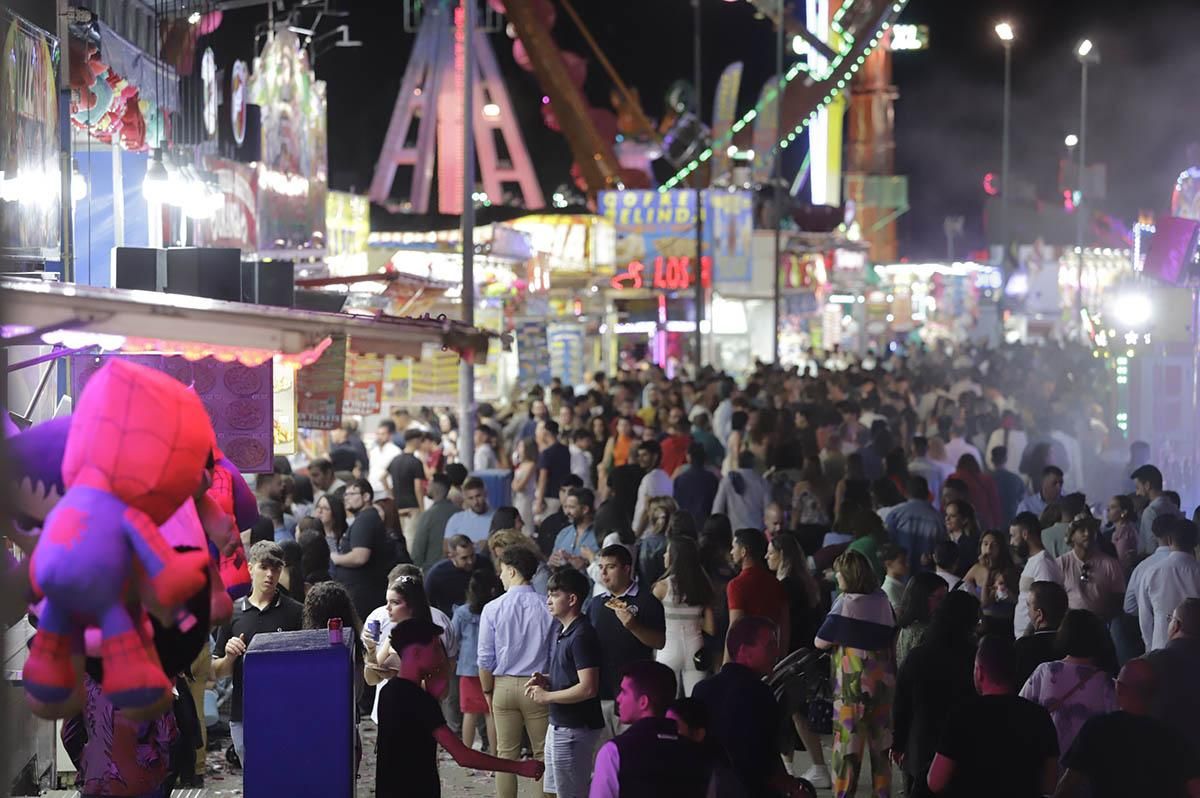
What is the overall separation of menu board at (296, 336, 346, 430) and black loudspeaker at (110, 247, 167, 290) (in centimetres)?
204

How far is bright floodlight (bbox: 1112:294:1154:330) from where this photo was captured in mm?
20922

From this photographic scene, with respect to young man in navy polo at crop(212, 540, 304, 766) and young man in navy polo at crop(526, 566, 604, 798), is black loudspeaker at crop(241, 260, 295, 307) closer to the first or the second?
young man in navy polo at crop(212, 540, 304, 766)

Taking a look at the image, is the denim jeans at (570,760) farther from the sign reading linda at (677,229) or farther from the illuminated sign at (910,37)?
the illuminated sign at (910,37)

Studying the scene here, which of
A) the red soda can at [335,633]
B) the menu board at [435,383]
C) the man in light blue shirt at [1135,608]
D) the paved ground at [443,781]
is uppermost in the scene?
the menu board at [435,383]

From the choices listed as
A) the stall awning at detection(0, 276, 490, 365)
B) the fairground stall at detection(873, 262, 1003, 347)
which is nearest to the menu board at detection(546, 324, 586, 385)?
the stall awning at detection(0, 276, 490, 365)

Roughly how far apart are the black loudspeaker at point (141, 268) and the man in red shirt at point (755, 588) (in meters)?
4.35

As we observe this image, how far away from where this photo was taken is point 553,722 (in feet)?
29.4

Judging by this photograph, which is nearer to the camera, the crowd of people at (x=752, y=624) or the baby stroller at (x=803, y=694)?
the crowd of people at (x=752, y=624)

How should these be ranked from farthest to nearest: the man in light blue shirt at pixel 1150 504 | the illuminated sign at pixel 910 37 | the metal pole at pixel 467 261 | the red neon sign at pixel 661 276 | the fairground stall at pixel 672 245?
the illuminated sign at pixel 910 37 < the fairground stall at pixel 672 245 < the red neon sign at pixel 661 276 < the metal pole at pixel 467 261 < the man in light blue shirt at pixel 1150 504

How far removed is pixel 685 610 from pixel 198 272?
161 inches

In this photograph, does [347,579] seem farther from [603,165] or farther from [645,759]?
[603,165]

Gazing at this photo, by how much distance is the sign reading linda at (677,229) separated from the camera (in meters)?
39.5

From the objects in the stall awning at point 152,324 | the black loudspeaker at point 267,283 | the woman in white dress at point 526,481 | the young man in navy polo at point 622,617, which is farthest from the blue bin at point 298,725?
the woman in white dress at point 526,481

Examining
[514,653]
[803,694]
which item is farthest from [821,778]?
[514,653]
